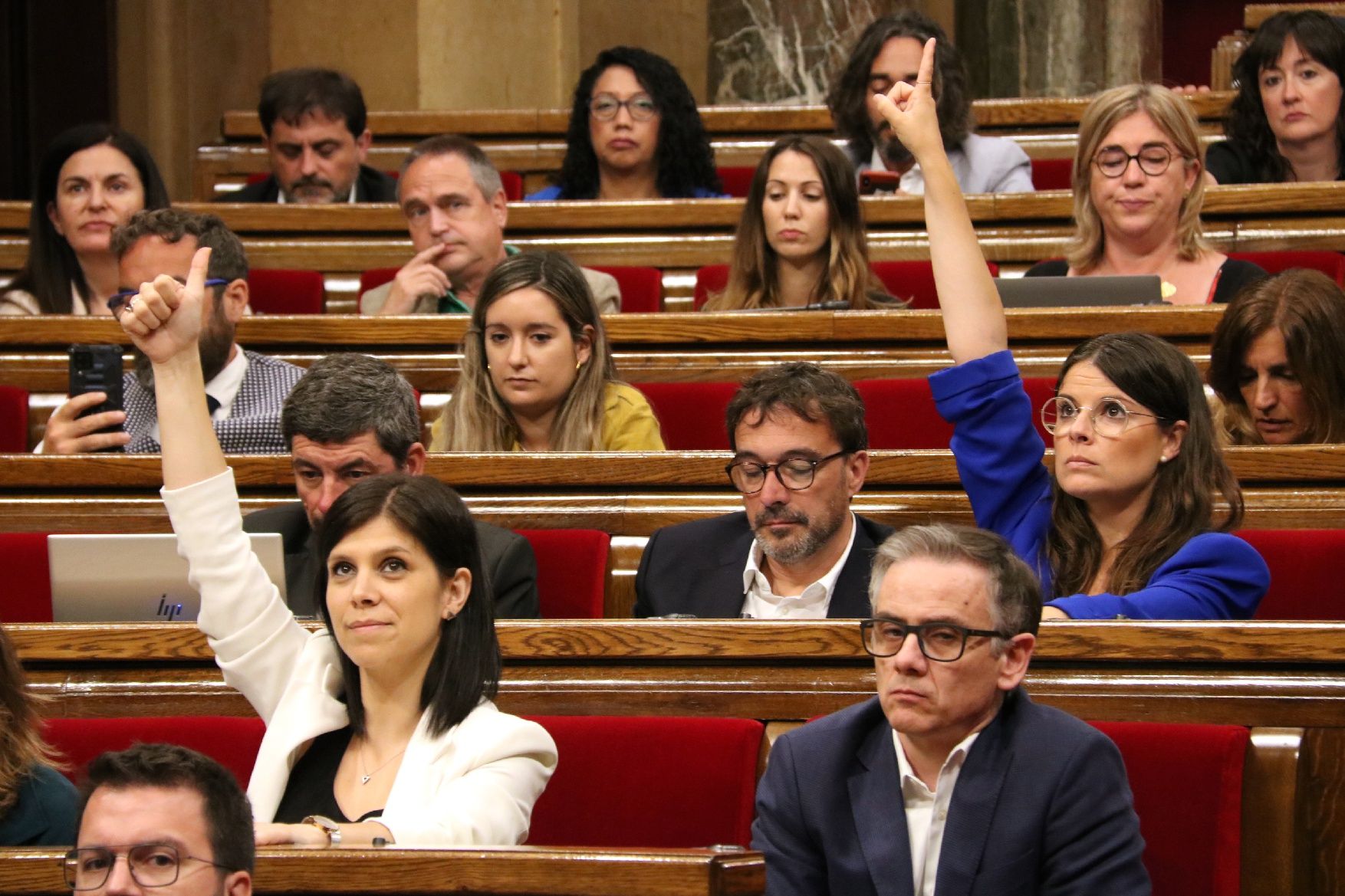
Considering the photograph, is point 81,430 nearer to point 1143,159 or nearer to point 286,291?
point 286,291

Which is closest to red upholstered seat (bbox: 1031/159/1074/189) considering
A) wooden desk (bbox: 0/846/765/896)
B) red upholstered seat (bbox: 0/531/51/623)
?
red upholstered seat (bbox: 0/531/51/623)

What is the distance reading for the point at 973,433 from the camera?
1273mm

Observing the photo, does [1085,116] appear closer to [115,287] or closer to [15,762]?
[115,287]

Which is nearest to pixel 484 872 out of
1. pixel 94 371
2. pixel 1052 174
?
pixel 94 371

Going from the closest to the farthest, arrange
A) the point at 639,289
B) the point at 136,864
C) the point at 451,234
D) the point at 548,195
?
the point at 136,864
the point at 451,234
the point at 639,289
the point at 548,195

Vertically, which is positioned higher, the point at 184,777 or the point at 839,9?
the point at 839,9

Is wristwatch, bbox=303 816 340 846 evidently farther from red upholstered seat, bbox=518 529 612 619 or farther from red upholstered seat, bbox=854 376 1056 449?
red upholstered seat, bbox=854 376 1056 449

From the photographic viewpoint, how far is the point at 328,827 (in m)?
0.95

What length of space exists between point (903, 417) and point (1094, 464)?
1.34 ft

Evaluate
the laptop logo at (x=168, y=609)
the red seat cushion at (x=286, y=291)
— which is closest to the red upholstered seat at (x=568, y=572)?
the laptop logo at (x=168, y=609)

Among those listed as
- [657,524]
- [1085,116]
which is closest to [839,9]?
[1085,116]

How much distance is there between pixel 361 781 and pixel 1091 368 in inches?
20.9

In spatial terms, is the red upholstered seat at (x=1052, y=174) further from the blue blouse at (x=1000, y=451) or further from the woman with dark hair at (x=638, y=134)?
the blue blouse at (x=1000, y=451)

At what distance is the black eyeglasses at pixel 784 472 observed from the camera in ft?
4.16
